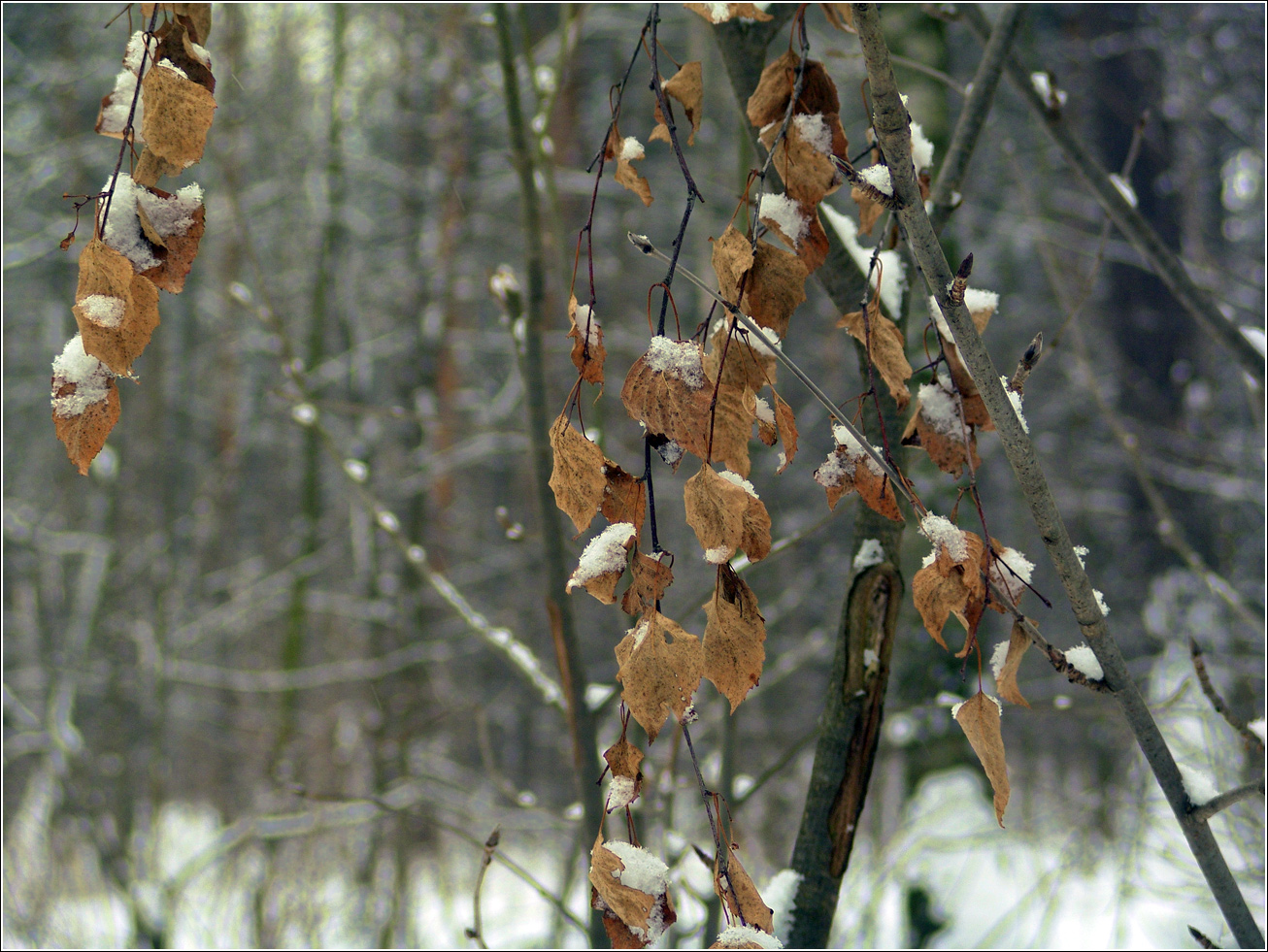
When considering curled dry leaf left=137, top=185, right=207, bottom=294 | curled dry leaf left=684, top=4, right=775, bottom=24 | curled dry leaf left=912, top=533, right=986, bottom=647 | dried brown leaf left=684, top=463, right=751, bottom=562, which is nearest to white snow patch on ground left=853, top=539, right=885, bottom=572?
curled dry leaf left=912, top=533, right=986, bottom=647

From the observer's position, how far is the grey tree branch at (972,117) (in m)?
1.01

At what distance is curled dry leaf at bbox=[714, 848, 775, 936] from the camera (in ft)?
1.85

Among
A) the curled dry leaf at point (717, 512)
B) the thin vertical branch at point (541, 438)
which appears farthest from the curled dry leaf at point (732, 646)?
the thin vertical branch at point (541, 438)

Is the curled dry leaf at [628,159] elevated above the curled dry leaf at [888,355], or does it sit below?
above

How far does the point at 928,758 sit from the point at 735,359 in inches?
121

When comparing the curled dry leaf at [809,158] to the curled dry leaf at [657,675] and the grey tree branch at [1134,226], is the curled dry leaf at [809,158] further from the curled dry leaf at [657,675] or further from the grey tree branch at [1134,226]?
the grey tree branch at [1134,226]

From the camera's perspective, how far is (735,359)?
60 cm

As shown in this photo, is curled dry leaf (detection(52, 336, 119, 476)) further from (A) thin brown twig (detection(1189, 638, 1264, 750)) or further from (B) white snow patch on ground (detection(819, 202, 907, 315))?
(A) thin brown twig (detection(1189, 638, 1264, 750))

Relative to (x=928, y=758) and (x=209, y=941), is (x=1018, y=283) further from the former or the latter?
(x=209, y=941)

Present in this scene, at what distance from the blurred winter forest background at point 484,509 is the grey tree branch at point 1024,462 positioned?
0.64 meters

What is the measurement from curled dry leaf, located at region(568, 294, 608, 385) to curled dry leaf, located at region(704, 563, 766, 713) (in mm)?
173

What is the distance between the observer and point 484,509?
26.0ft

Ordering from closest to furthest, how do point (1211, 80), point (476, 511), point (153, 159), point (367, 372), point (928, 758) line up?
point (153, 159) < point (928, 758) < point (1211, 80) < point (367, 372) < point (476, 511)

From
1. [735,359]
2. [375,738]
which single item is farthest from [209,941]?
[735,359]
